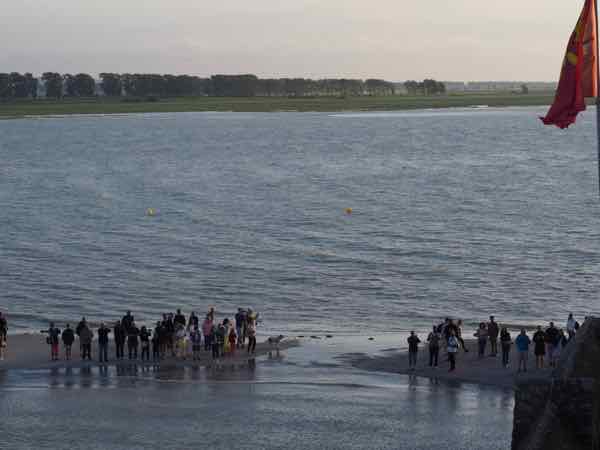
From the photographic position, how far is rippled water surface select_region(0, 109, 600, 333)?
130ft

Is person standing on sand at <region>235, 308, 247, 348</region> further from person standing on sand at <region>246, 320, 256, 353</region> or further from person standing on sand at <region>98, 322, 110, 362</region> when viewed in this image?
person standing on sand at <region>98, 322, 110, 362</region>

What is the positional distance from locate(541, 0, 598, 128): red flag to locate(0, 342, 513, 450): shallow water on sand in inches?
221

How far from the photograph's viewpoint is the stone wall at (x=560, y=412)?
1419 centimetres

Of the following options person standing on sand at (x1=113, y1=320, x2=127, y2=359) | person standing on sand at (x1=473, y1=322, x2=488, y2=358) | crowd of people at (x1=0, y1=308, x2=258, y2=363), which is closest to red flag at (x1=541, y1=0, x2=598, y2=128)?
person standing on sand at (x1=473, y1=322, x2=488, y2=358)

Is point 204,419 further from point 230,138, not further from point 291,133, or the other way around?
point 291,133

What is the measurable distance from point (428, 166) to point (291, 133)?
71.9 m

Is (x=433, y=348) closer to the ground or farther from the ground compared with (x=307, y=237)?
farther from the ground

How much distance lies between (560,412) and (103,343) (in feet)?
48.1

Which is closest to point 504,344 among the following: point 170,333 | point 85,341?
point 170,333

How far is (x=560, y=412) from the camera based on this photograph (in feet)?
47.1

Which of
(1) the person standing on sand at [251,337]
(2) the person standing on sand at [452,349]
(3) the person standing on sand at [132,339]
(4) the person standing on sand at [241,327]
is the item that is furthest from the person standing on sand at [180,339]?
(2) the person standing on sand at [452,349]

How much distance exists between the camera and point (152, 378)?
82.7ft

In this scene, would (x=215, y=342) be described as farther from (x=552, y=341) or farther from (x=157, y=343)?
(x=552, y=341)

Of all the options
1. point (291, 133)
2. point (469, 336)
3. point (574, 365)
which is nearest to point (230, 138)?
point (291, 133)
